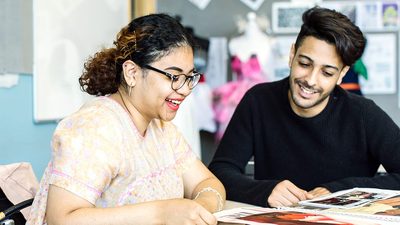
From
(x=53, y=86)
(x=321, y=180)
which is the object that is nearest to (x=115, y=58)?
(x=321, y=180)

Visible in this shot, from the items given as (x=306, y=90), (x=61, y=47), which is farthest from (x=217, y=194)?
(x=61, y=47)

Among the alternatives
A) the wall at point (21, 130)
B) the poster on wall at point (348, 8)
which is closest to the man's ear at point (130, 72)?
the wall at point (21, 130)

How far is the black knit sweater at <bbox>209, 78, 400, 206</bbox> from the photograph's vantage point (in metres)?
1.88

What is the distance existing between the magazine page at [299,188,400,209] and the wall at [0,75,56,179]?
1323mm

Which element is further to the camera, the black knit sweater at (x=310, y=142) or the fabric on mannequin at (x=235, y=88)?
the fabric on mannequin at (x=235, y=88)

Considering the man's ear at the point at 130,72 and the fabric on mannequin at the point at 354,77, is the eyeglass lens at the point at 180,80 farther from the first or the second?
the fabric on mannequin at the point at 354,77

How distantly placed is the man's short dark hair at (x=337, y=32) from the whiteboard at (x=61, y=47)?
1.01 m

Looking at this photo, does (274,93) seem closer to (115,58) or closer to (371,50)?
(115,58)

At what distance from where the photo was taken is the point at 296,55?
191cm

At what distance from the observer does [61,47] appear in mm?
2693

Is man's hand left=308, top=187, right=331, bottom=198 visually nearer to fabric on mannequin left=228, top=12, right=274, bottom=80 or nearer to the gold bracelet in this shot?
A: the gold bracelet

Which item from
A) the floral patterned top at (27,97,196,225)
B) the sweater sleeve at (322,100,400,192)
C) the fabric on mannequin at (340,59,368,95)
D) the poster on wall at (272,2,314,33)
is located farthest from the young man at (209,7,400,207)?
the poster on wall at (272,2,314,33)

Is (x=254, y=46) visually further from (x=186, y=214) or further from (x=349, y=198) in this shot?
(x=186, y=214)

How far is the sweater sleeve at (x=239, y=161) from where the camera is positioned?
168cm
